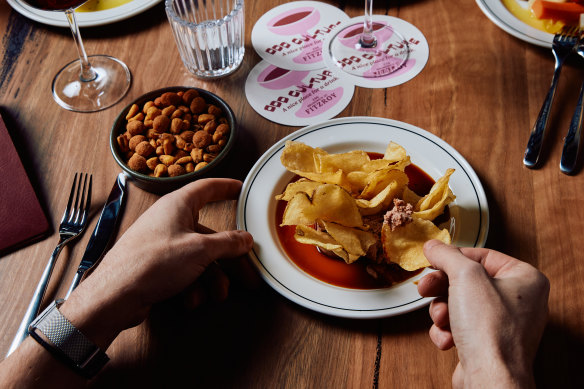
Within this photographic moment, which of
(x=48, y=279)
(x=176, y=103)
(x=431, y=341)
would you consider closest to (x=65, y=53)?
(x=176, y=103)

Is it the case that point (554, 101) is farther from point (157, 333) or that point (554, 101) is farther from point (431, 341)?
point (157, 333)

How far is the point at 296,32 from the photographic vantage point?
136cm

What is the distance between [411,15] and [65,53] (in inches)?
37.2

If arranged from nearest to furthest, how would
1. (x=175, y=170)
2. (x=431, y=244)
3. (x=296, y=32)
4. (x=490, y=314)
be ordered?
(x=490, y=314)
(x=431, y=244)
(x=175, y=170)
(x=296, y=32)

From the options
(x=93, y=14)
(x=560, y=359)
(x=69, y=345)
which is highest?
(x=93, y=14)

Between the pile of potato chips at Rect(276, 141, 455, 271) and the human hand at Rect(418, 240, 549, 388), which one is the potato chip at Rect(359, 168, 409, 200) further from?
the human hand at Rect(418, 240, 549, 388)

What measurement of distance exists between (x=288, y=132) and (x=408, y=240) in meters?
0.44

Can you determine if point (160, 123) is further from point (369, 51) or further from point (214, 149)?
point (369, 51)

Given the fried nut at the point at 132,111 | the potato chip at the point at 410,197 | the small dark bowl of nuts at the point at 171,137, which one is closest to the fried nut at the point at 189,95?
the small dark bowl of nuts at the point at 171,137

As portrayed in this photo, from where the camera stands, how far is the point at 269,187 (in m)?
0.99

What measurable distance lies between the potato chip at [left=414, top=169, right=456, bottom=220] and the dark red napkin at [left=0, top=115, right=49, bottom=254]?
720mm

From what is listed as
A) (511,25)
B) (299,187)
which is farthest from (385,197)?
(511,25)

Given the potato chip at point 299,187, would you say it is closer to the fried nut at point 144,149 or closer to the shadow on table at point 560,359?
the fried nut at point 144,149

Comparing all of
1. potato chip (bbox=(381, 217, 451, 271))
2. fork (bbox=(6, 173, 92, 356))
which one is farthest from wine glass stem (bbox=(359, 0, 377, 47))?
fork (bbox=(6, 173, 92, 356))
